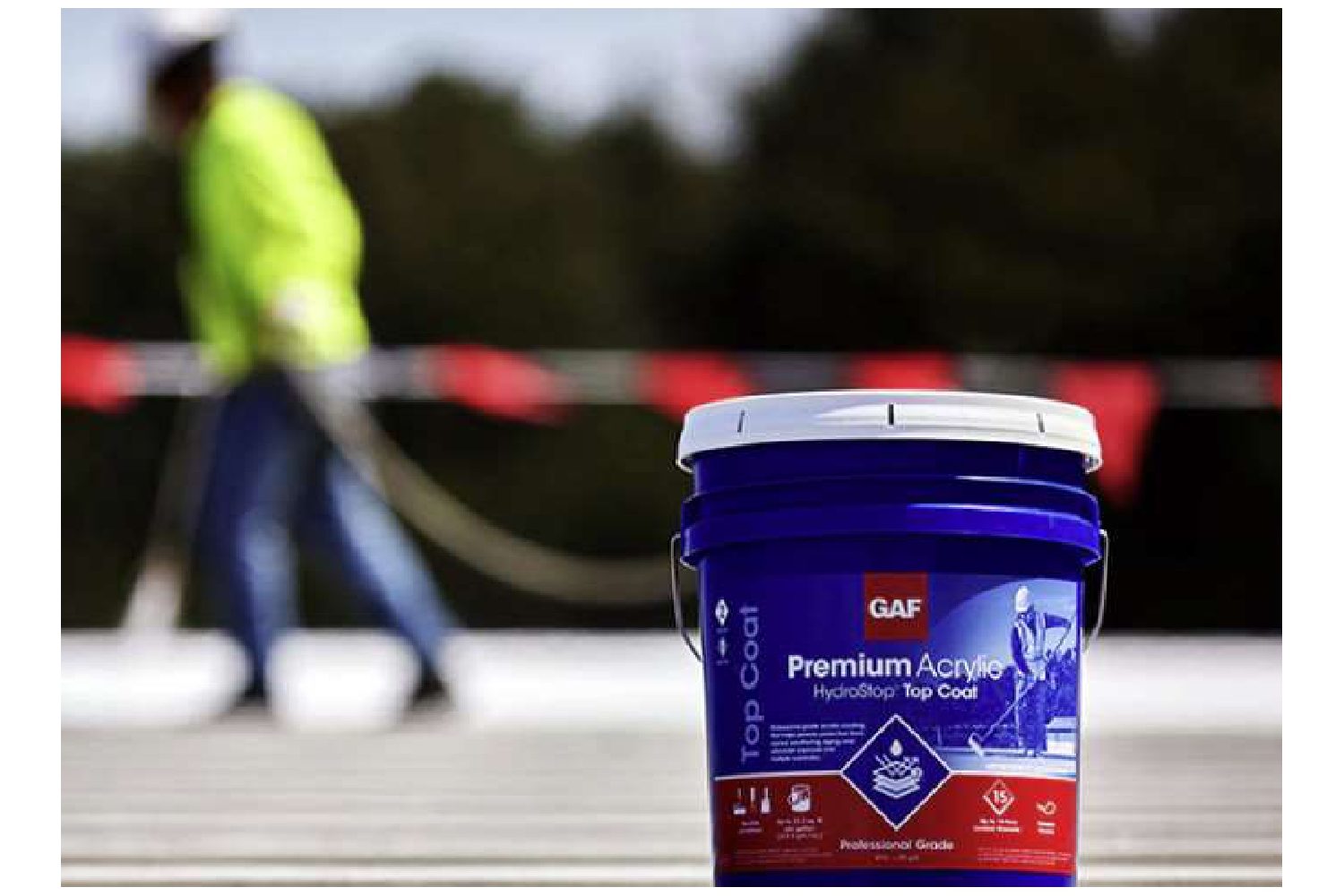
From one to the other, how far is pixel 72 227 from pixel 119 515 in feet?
16.8

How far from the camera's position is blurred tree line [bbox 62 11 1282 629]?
36.0 metres

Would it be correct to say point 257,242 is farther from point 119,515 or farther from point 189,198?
point 119,515

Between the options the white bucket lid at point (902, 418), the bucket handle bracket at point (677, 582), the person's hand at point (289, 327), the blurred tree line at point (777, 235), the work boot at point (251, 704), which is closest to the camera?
the white bucket lid at point (902, 418)

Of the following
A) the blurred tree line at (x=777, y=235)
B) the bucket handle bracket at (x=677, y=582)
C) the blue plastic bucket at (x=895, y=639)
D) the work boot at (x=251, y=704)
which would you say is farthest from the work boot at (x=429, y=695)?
the blurred tree line at (x=777, y=235)

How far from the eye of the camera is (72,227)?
128 ft

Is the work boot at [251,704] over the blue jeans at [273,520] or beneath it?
beneath

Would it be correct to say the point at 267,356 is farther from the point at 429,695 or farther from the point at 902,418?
the point at 902,418

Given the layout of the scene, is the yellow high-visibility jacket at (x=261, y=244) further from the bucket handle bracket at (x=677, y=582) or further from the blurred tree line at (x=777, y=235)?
the blurred tree line at (x=777, y=235)

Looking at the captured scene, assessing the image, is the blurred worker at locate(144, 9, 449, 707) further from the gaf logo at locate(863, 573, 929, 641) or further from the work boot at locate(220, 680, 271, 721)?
the gaf logo at locate(863, 573, 929, 641)

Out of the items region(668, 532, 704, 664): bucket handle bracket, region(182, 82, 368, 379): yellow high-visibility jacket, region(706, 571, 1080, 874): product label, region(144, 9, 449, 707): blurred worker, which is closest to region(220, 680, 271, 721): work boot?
region(144, 9, 449, 707): blurred worker

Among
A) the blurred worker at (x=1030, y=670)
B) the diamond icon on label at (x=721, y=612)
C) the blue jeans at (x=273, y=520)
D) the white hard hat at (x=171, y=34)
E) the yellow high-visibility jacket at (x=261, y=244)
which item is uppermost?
the white hard hat at (x=171, y=34)

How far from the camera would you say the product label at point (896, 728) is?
340 centimetres

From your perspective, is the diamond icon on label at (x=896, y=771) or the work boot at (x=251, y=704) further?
the work boot at (x=251, y=704)

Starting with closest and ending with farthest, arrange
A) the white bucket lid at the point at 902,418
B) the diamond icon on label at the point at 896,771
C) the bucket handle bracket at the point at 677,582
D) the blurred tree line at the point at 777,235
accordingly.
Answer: the diamond icon on label at the point at 896,771 < the white bucket lid at the point at 902,418 < the bucket handle bracket at the point at 677,582 < the blurred tree line at the point at 777,235
